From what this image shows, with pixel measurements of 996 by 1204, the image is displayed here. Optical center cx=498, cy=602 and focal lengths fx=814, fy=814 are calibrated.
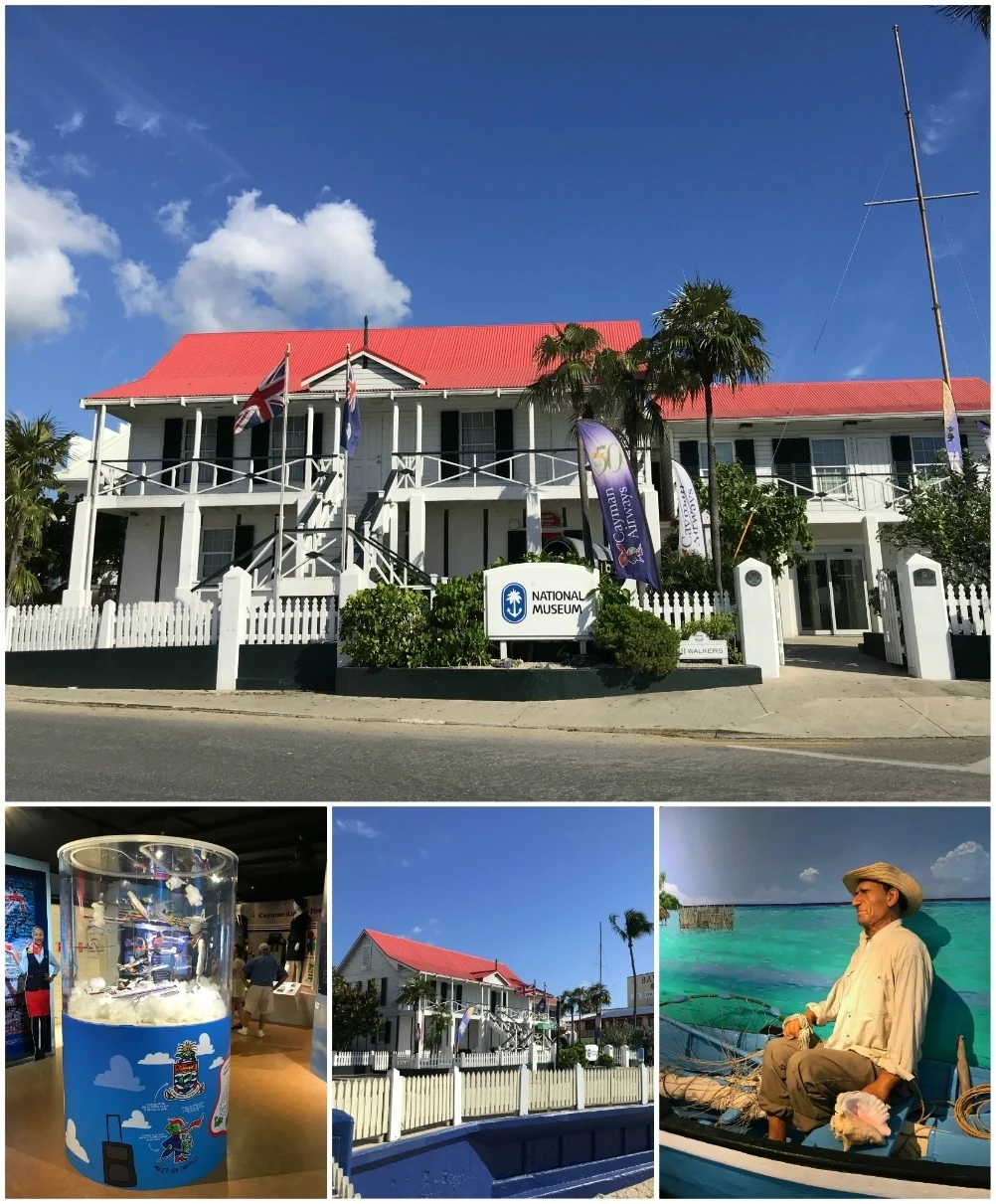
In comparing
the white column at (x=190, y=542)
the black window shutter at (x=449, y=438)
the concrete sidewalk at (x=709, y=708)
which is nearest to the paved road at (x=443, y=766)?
the concrete sidewalk at (x=709, y=708)

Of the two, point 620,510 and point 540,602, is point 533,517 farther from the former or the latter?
point 540,602

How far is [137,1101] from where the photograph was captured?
393cm

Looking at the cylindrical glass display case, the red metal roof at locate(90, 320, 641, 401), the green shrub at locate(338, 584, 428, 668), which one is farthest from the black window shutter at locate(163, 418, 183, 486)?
the cylindrical glass display case

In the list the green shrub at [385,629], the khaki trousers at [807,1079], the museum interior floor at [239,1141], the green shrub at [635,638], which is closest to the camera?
the museum interior floor at [239,1141]

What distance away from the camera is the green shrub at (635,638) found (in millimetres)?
12406

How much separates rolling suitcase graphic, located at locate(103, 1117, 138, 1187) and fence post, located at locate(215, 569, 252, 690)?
406 inches

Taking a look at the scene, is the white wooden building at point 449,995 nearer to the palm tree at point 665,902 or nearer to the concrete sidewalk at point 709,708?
the palm tree at point 665,902

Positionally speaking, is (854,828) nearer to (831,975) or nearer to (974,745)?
(831,975)

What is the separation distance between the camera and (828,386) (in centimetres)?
2477

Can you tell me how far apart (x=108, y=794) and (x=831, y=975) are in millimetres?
5780

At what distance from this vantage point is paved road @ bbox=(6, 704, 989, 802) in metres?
7.20

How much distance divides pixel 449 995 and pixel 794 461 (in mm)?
20189

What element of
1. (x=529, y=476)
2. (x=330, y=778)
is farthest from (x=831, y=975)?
(x=529, y=476)

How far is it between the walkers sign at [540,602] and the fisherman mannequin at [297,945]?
20.3ft
